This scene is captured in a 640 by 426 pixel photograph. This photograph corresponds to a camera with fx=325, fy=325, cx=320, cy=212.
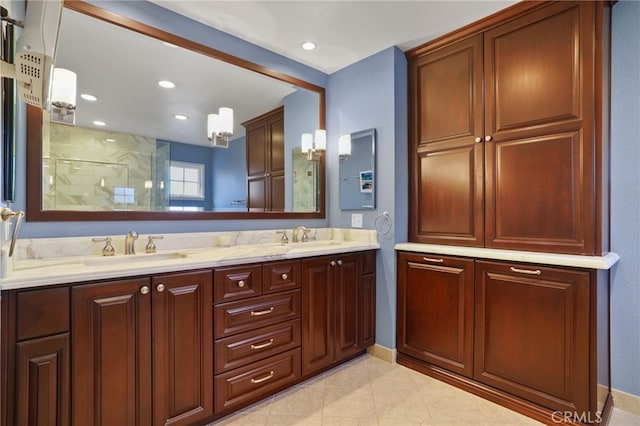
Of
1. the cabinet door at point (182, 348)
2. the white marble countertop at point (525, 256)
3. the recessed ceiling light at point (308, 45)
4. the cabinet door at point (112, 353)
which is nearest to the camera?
the cabinet door at point (112, 353)

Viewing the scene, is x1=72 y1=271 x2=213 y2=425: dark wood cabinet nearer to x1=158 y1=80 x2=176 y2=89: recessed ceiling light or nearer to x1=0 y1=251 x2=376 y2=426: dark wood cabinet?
x1=0 y1=251 x2=376 y2=426: dark wood cabinet

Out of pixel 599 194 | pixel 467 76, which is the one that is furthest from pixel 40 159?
pixel 599 194

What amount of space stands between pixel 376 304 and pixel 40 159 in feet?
7.62

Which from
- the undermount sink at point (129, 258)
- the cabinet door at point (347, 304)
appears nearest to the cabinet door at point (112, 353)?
the undermount sink at point (129, 258)

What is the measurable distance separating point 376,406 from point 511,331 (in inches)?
35.8

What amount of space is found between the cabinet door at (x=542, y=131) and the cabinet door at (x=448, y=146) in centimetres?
9

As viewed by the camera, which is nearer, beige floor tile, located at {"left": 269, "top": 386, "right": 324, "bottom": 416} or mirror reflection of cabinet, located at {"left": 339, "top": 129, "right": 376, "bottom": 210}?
beige floor tile, located at {"left": 269, "top": 386, "right": 324, "bottom": 416}

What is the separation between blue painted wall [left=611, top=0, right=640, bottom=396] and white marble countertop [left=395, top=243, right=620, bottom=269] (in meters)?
0.12

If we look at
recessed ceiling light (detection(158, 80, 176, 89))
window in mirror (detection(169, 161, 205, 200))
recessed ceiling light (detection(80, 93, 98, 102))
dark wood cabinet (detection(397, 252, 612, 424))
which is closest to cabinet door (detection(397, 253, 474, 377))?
dark wood cabinet (detection(397, 252, 612, 424))

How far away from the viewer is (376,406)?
1.91 meters

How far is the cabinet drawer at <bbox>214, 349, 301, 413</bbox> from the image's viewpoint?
1.74 metres

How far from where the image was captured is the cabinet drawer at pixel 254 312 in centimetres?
172

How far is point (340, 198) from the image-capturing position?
2877 mm

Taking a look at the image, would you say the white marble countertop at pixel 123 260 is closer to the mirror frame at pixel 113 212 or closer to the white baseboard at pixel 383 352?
the mirror frame at pixel 113 212
